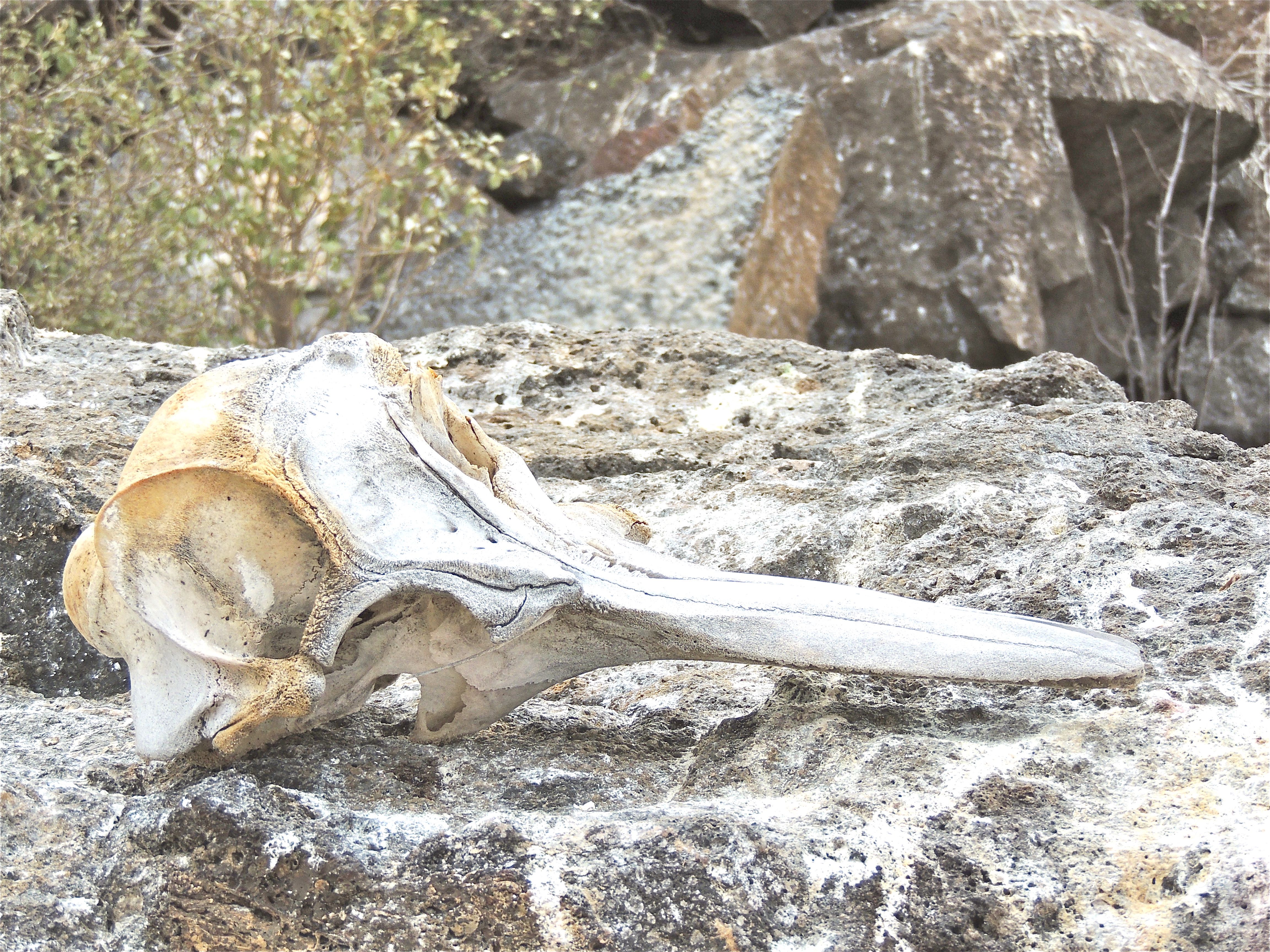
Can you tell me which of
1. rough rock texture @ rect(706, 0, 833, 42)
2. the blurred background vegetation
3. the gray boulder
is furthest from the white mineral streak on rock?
the gray boulder

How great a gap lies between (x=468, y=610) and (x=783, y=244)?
3.06 m

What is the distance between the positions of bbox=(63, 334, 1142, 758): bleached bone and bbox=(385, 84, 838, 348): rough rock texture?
8.36 feet

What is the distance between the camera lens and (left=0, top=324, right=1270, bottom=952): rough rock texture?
119 centimetres

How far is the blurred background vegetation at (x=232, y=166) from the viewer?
4.00 metres

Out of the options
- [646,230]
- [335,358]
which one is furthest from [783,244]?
[335,358]

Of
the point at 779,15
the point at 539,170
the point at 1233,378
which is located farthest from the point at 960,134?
the point at 1233,378

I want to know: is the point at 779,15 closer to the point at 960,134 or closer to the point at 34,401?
the point at 960,134

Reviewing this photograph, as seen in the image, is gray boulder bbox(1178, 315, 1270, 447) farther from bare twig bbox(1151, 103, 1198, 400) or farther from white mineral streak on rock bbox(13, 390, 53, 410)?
white mineral streak on rock bbox(13, 390, 53, 410)

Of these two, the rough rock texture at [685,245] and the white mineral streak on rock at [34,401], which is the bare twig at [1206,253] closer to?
the rough rock texture at [685,245]

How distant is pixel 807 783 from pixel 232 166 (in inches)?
127

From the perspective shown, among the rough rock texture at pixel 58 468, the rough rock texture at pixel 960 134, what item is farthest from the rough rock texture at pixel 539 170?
the rough rock texture at pixel 58 468

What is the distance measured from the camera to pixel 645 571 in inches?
58.1

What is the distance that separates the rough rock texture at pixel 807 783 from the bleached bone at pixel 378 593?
0.08 meters

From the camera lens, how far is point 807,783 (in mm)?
1362
